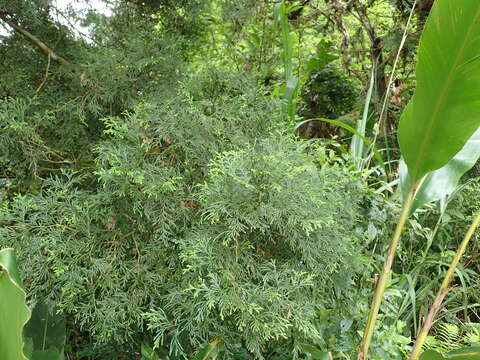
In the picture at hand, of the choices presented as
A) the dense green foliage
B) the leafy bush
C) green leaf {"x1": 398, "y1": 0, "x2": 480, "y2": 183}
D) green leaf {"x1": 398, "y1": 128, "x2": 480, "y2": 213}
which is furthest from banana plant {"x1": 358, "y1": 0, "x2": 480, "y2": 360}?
the leafy bush

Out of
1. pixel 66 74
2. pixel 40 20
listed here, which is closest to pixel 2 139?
pixel 66 74

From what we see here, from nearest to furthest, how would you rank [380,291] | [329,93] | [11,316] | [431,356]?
[11,316]
[431,356]
[380,291]
[329,93]

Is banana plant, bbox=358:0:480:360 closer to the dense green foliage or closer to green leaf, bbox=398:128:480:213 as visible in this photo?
green leaf, bbox=398:128:480:213

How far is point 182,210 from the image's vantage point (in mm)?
1061

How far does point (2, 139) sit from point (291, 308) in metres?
0.96

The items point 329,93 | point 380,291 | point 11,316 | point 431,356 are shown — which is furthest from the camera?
point 329,93

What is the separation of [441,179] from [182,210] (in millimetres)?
614

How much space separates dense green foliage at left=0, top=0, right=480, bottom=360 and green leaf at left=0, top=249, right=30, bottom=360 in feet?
1.11

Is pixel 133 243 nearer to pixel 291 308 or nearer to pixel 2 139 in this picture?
pixel 291 308

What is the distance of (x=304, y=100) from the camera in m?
2.71

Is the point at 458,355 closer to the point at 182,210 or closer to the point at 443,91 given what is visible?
the point at 443,91

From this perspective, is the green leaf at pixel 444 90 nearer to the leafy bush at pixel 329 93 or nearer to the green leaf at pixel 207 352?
the green leaf at pixel 207 352

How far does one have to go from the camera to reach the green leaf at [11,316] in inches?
23.6

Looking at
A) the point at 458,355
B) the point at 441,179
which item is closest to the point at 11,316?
the point at 458,355
